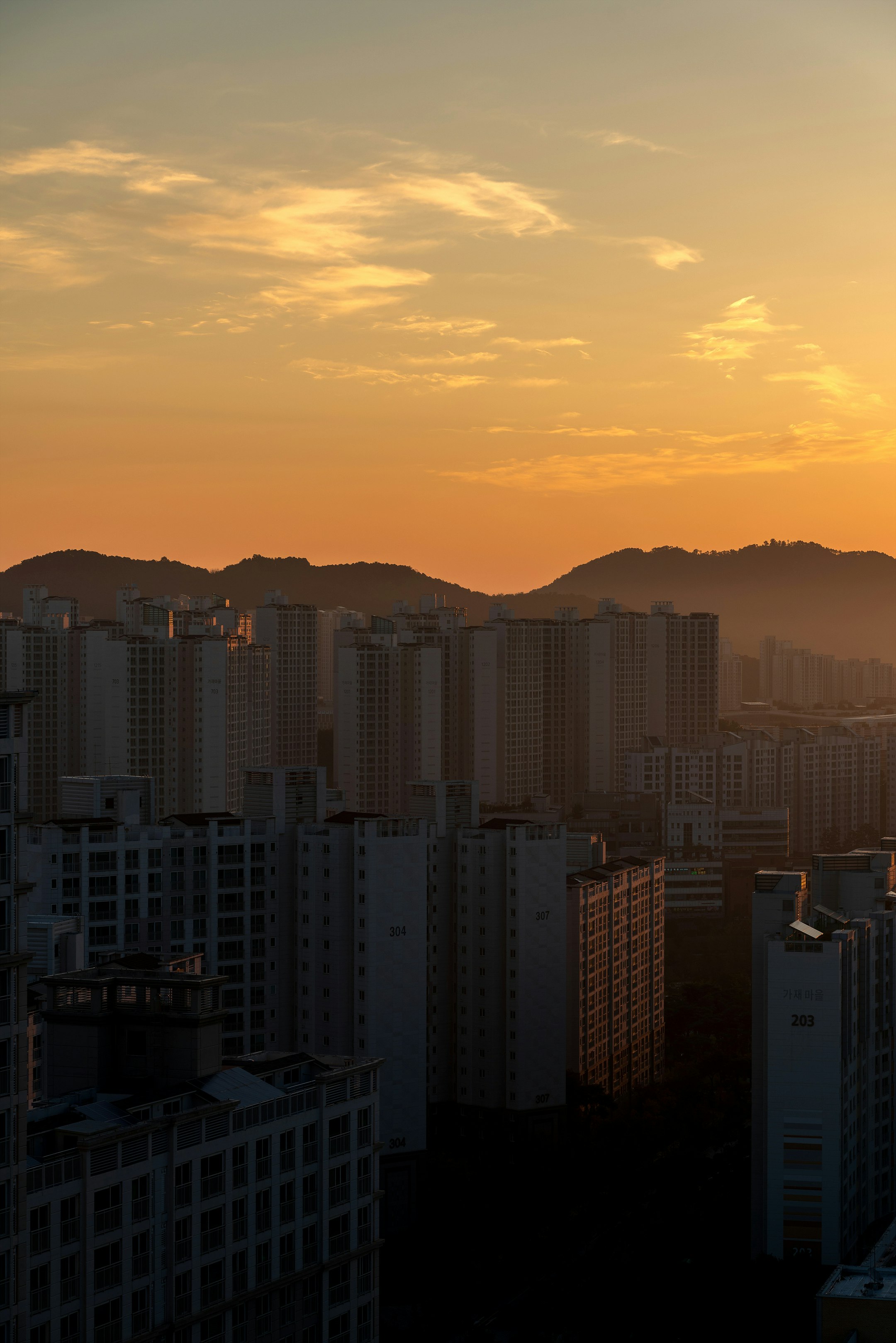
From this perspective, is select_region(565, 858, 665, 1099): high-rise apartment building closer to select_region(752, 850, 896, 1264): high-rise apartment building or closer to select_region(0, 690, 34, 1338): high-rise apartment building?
select_region(752, 850, 896, 1264): high-rise apartment building

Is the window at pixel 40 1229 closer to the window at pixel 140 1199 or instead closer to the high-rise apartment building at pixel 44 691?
the window at pixel 140 1199

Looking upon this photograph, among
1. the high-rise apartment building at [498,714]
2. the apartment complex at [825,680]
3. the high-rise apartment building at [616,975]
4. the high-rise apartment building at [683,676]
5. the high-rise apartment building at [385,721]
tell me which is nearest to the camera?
the high-rise apartment building at [616,975]

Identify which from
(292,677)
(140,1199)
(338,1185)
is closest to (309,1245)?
(338,1185)

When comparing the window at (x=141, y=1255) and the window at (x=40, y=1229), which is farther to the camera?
the window at (x=141, y=1255)

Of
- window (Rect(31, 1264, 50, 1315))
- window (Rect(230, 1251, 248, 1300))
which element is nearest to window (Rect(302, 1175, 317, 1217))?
window (Rect(230, 1251, 248, 1300))

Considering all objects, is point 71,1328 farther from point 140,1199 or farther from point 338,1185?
point 338,1185

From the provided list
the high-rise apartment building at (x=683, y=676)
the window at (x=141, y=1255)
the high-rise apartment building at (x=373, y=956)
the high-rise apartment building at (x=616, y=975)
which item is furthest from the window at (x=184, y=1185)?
the high-rise apartment building at (x=683, y=676)
